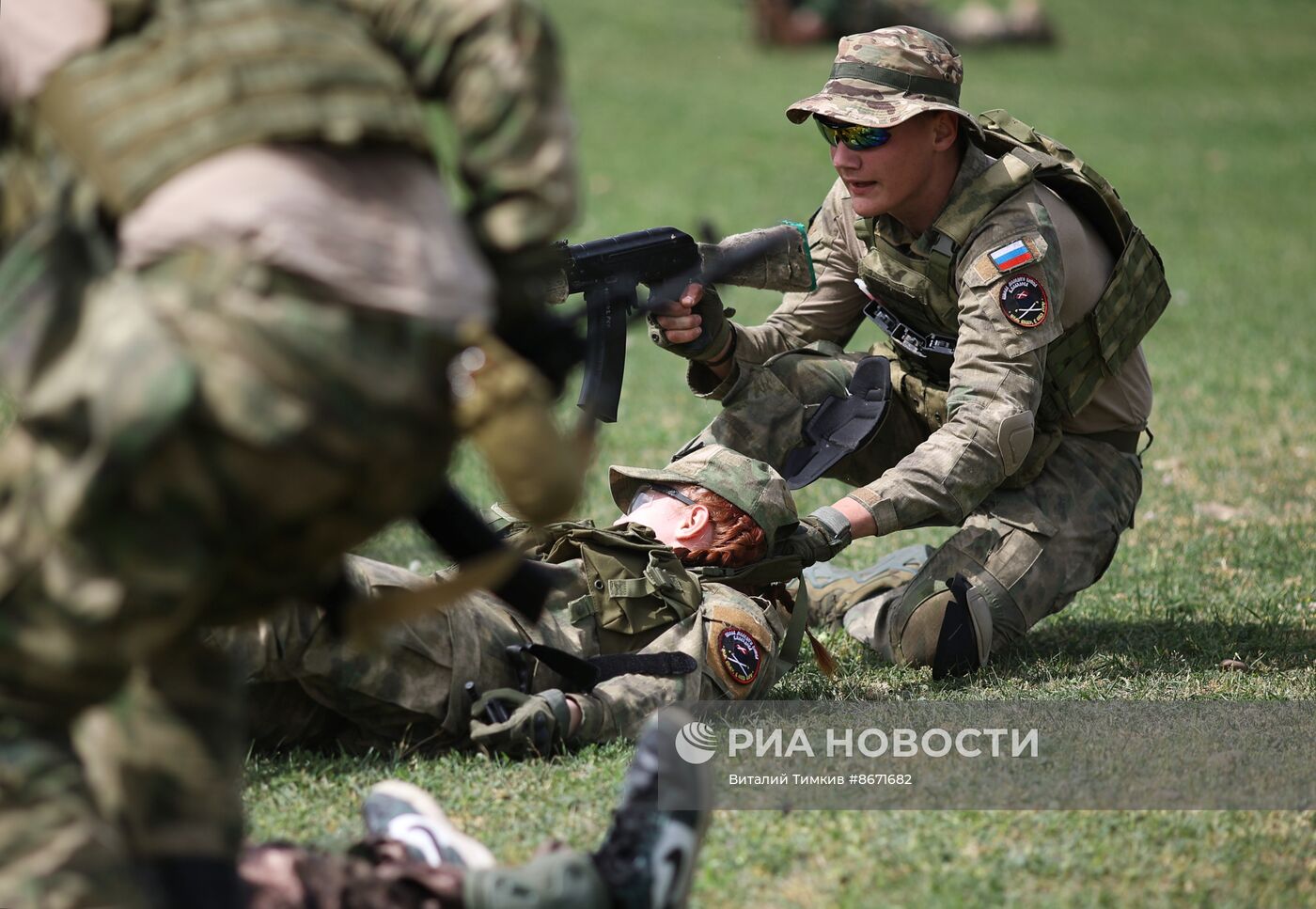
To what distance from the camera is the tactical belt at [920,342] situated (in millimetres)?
5391

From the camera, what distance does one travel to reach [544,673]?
416 cm

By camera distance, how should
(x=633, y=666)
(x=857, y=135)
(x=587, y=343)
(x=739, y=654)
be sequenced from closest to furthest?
(x=587, y=343) → (x=633, y=666) → (x=739, y=654) → (x=857, y=135)

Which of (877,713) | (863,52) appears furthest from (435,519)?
(863,52)

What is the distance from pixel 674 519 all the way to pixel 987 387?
1.10m

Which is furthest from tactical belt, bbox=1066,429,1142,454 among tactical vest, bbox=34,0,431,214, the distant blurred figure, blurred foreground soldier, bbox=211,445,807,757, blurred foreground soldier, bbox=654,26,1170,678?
the distant blurred figure

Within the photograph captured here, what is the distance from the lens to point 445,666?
3914 millimetres

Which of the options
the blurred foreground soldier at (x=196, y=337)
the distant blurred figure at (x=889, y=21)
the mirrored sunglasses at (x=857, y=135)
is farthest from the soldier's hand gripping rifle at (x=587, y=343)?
the distant blurred figure at (x=889, y=21)

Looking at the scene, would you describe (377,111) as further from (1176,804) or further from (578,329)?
(1176,804)

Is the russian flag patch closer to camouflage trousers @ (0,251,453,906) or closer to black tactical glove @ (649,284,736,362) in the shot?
black tactical glove @ (649,284,736,362)

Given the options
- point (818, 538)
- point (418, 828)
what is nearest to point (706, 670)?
point (818, 538)

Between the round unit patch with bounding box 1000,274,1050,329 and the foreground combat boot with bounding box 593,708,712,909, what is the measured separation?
2.44 meters

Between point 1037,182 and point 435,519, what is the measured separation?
2871 millimetres

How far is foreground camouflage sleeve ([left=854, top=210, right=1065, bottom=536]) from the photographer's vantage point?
467cm

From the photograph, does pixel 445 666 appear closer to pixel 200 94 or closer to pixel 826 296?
pixel 200 94
